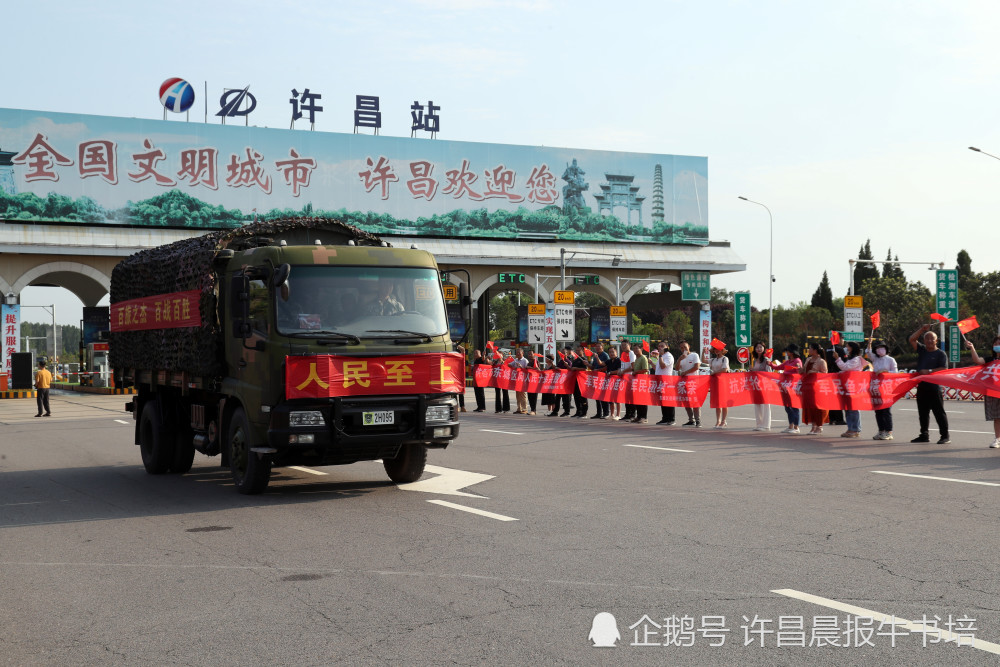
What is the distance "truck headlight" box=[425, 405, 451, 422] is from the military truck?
11 millimetres

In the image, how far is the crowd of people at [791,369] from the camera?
56.2 ft

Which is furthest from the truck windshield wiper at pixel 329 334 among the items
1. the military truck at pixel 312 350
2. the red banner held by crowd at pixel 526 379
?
the red banner held by crowd at pixel 526 379

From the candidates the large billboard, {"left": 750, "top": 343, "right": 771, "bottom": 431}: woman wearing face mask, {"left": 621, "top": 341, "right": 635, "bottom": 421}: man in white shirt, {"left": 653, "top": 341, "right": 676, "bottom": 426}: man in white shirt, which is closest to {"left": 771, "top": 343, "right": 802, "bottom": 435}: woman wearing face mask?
{"left": 750, "top": 343, "right": 771, "bottom": 431}: woman wearing face mask

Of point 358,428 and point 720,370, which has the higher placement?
point 720,370

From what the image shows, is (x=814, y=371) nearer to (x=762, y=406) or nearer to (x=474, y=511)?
(x=762, y=406)

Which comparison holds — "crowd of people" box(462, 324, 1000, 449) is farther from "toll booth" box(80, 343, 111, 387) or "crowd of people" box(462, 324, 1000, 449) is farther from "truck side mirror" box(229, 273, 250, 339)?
"toll booth" box(80, 343, 111, 387)

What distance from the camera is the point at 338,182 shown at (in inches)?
2159

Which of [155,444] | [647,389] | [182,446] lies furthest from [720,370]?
[155,444]

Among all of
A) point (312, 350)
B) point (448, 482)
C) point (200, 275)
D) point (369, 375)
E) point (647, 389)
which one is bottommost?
point (448, 482)

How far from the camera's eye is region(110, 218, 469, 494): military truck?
35.2 feet

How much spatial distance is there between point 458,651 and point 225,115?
2034 inches

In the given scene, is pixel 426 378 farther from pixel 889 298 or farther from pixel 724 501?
pixel 889 298

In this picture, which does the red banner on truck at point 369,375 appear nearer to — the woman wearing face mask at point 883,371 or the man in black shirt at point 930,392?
the man in black shirt at point 930,392

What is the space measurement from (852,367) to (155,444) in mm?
12478
